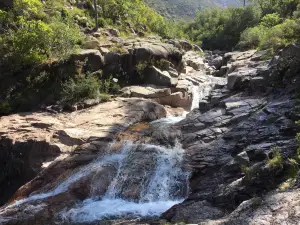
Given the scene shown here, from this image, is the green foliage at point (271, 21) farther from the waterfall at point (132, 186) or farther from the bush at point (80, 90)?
the waterfall at point (132, 186)

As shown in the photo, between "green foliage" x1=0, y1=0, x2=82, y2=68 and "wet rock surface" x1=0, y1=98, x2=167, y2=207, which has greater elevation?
"green foliage" x1=0, y1=0, x2=82, y2=68

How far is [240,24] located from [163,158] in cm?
2883

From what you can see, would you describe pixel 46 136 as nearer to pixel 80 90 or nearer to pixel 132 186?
pixel 80 90

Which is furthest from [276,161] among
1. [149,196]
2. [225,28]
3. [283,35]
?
[225,28]

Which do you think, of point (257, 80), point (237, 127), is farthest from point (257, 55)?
point (237, 127)

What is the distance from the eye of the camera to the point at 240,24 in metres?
36.2

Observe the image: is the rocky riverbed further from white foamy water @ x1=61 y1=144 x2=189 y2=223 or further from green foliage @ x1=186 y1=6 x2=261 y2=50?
green foliage @ x1=186 y1=6 x2=261 y2=50

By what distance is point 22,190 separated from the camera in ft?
37.0

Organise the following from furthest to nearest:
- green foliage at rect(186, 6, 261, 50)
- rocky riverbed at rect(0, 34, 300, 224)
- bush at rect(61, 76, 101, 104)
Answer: green foliage at rect(186, 6, 261, 50), bush at rect(61, 76, 101, 104), rocky riverbed at rect(0, 34, 300, 224)

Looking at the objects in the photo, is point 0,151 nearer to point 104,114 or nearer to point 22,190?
point 22,190

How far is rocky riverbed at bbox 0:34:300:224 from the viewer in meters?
8.01

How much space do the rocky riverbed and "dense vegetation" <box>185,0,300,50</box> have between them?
12625mm

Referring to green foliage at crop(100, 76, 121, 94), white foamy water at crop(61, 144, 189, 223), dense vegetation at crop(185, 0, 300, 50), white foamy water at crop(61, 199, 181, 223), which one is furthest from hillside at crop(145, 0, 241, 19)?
white foamy water at crop(61, 199, 181, 223)

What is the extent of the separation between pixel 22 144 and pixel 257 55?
13816 millimetres
